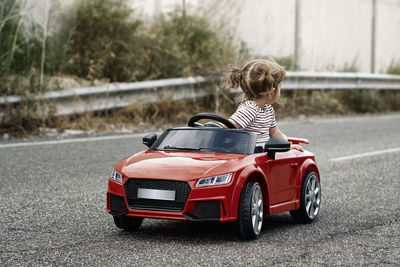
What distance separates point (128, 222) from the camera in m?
5.35

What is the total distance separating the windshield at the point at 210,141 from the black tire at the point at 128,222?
65cm

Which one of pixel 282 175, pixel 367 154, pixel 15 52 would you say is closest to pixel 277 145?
pixel 282 175

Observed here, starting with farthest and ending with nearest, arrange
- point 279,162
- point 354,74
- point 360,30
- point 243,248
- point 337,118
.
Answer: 1. point 360,30
2. point 354,74
3. point 337,118
4. point 279,162
5. point 243,248

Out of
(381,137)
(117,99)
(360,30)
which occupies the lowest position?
(381,137)

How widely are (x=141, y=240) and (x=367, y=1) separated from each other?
2060 cm

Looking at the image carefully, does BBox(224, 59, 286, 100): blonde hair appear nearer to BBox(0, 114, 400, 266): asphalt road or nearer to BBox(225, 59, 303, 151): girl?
BBox(225, 59, 303, 151): girl

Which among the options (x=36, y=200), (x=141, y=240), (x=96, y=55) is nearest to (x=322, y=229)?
(x=141, y=240)

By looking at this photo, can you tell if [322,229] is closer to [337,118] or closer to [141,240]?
[141,240]

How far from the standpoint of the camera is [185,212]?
4.89 m

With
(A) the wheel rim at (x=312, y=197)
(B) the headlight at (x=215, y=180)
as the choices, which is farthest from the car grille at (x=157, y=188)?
(A) the wheel rim at (x=312, y=197)

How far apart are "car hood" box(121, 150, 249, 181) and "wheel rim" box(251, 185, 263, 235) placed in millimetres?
273

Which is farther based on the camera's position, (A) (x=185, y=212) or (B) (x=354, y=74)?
(B) (x=354, y=74)

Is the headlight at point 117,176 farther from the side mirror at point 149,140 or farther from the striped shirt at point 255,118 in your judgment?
the striped shirt at point 255,118

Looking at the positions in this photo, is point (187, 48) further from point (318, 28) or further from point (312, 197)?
point (312, 197)
